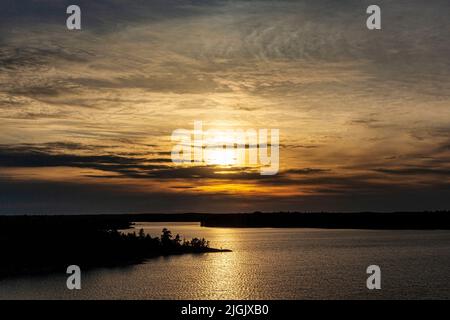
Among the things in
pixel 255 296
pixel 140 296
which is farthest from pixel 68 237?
pixel 255 296

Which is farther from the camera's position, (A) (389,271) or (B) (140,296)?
(A) (389,271)

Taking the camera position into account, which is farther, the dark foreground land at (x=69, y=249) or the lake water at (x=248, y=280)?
the dark foreground land at (x=69, y=249)

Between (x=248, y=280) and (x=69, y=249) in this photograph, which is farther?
(x=69, y=249)

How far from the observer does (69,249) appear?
310ft

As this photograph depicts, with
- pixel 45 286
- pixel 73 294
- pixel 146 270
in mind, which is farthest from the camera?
pixel 146 270

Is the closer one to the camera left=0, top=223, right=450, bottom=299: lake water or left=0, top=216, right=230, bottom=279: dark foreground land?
left=0, top=223, right=450, bottom=299: lake water

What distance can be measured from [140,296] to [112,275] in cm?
1775

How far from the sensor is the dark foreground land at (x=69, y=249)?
276ft

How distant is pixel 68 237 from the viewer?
101m

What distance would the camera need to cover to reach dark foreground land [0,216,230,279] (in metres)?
84.2
